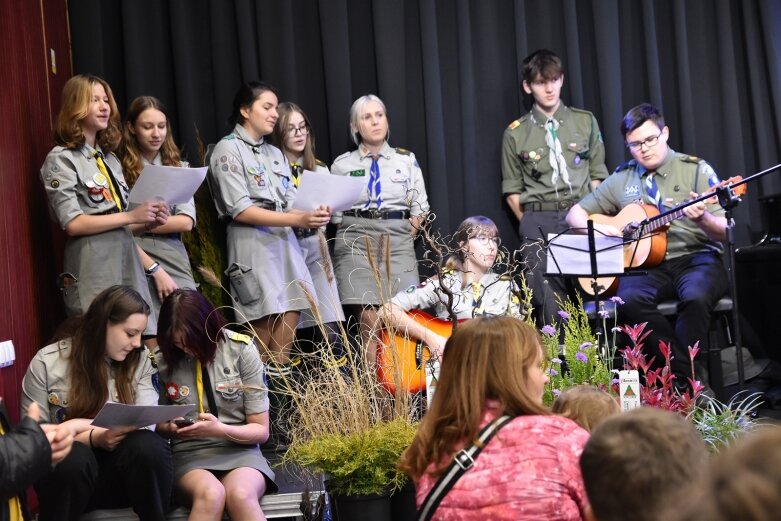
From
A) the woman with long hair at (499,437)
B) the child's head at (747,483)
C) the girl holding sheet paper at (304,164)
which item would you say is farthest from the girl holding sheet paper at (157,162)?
the child's head at (747,483)

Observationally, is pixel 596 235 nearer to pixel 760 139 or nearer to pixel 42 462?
pixel 760 139

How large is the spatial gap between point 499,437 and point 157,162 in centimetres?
298

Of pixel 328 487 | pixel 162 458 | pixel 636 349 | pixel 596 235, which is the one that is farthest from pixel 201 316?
pixel 596 235

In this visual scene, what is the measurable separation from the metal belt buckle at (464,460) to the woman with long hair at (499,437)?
0.03 feet

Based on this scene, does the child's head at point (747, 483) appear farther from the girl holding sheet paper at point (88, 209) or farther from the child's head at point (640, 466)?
the girl holding sheet paper at point (88, 209)

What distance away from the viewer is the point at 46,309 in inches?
172

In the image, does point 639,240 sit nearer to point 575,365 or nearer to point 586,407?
point 575,365

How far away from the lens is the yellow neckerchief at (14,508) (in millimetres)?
2251

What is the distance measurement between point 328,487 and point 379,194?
219cm

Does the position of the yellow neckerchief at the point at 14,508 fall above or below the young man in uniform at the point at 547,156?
below

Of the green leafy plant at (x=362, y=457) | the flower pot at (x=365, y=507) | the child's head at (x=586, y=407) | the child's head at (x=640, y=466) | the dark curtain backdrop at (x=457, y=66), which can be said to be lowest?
the flower pot at (x=365, y=507)

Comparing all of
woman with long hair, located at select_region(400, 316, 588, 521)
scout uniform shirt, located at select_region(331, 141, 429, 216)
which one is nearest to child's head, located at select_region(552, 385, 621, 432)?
woman with long hair, located at select_region(400, 316, 588, 521)

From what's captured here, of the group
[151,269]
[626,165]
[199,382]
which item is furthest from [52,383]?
[626,165]

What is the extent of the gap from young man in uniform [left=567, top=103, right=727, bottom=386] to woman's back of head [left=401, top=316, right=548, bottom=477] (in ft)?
8.89
